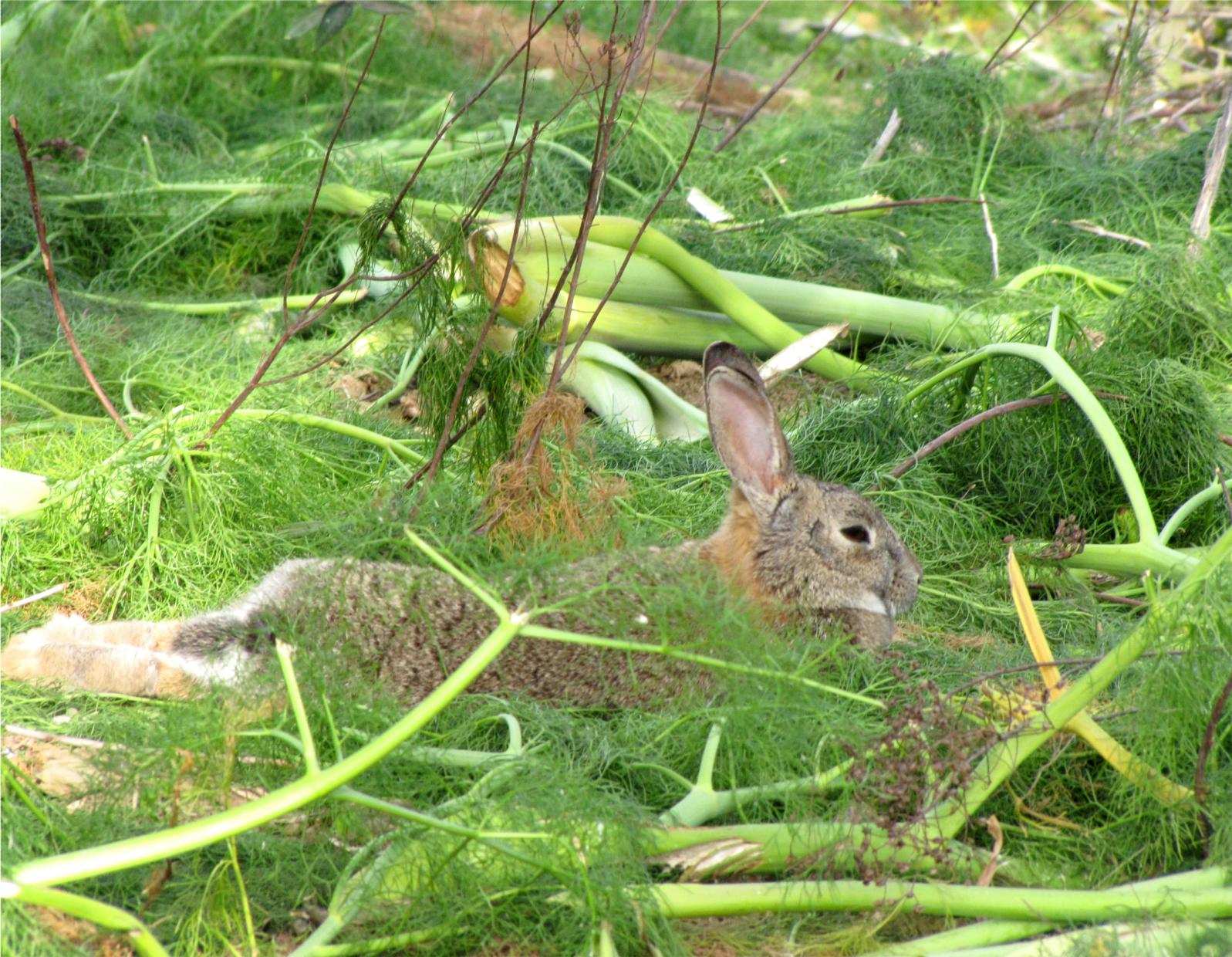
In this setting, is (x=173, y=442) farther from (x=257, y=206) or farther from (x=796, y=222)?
(x=796, y=222)

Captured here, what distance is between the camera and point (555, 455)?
15.4 feet

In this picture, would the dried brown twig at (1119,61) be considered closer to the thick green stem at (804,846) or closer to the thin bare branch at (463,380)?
the thin bare branch at (463,380)

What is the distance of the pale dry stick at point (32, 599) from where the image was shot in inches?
155

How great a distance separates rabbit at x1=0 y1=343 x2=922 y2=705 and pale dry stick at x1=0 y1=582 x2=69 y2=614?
0.31ft

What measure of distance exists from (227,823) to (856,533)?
7.79 feet

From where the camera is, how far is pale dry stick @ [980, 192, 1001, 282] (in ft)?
21.1

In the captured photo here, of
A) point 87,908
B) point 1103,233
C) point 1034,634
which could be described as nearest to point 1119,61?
point 1103,233

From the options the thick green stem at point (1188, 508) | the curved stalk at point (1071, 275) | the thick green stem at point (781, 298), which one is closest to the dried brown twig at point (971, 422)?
the thick green stem at point (1188, 508)

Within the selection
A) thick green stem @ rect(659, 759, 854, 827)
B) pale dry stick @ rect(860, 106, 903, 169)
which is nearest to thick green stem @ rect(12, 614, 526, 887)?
thick green stem @ rect(659, 759, 854, 827)

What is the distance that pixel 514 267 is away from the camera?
199 inches

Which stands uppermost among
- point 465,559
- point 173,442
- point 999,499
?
point 465,559

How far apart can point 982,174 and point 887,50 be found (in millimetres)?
2539

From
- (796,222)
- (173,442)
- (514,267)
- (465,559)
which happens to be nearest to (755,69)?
(796,222)

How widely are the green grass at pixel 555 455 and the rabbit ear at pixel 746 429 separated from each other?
15.5 inches
